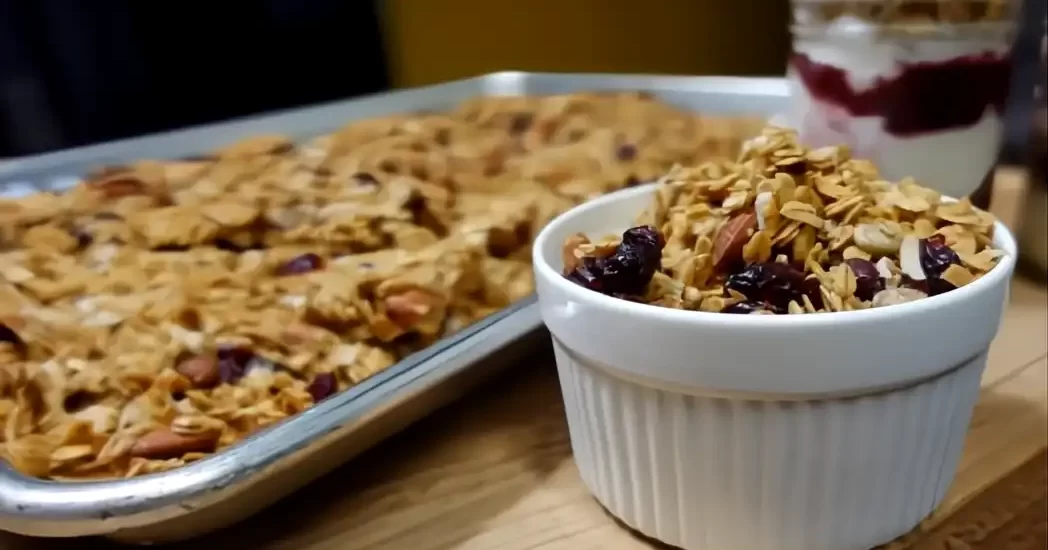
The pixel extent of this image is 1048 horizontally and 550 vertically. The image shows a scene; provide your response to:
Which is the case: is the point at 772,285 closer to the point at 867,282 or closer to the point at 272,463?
the point at 867,282

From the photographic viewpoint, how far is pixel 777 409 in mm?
338

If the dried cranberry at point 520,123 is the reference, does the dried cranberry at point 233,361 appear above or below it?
above

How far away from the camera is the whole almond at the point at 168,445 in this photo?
0.40 m

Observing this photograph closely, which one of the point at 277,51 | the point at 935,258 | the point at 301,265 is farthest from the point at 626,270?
the point at 277,51

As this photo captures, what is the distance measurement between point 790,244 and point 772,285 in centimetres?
4

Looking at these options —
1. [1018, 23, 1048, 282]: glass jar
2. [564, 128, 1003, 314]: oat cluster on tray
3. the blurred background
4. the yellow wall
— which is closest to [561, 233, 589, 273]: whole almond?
[564, 128, 1003, 314]: oat cluster on tray

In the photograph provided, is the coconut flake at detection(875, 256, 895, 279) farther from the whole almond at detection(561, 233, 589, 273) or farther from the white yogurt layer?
the white yogurt layer

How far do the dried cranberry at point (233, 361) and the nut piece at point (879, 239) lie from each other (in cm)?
29

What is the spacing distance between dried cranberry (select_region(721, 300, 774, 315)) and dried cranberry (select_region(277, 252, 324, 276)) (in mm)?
284

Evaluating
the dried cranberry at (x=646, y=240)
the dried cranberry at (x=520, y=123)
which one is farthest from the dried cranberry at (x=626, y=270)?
the dried cranberry at (x=520, y=123)

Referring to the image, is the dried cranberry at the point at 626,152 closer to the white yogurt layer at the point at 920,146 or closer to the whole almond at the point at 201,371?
the white yogurt layer at the point at 920,146

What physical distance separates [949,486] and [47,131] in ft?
3.11

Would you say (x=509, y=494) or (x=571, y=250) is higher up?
(x=571, y=250)

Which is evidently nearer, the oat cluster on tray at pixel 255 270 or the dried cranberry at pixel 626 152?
the oat cluster on tray at pixel 255 270
